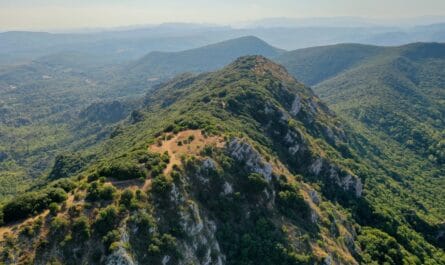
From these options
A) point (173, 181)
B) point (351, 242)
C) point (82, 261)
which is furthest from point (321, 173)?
point (82, 261)

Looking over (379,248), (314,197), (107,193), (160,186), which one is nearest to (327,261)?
(314,197)

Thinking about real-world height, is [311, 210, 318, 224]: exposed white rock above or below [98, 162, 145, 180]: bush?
below

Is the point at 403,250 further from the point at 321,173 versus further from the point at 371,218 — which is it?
the point at 321,173

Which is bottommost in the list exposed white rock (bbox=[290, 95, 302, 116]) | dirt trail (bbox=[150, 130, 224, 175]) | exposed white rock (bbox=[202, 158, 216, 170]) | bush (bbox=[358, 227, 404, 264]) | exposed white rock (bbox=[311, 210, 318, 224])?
bush (bbox=[358, 227, 404, 264])

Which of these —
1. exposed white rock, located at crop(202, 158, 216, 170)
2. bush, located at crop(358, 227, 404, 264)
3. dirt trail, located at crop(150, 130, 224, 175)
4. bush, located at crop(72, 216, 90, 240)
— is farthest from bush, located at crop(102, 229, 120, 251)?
bush, located at crop(358, 227, 404, 264)

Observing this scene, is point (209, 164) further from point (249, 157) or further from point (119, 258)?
point (119, 258)

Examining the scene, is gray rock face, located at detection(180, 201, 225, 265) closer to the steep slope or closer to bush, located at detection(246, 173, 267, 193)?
the steep slope

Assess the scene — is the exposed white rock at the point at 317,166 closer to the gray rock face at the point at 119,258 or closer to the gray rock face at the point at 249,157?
the gray rock face at the point at 249,157
